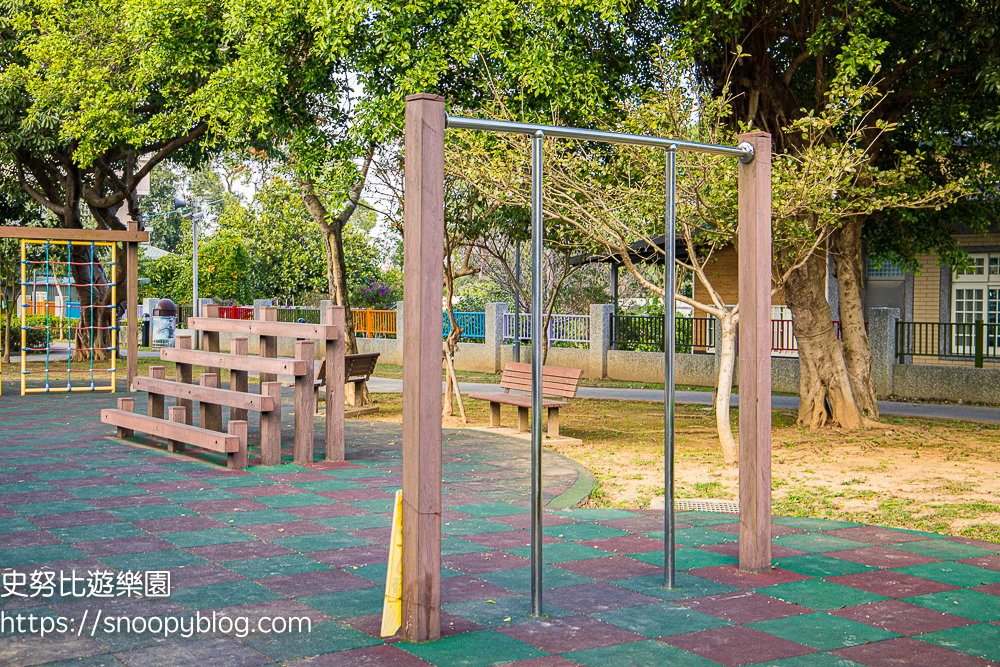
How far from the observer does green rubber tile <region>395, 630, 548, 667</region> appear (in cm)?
425

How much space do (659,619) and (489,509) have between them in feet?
9.46

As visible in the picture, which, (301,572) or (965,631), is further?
(301,572)

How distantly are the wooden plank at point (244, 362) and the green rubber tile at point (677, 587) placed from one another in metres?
4.73

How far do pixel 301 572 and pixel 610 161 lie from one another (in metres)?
8.20

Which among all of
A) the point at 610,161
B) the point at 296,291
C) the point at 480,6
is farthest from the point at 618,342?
the point at 296,291

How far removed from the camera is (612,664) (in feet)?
13.8

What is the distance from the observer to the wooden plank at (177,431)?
8.95m

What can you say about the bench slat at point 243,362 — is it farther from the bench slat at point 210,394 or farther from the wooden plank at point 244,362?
the bench slat at point 210,394

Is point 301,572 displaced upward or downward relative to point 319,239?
downward

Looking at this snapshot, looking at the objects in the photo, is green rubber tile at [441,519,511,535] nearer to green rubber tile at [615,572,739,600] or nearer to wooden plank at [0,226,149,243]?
green rubber tile at [615,572,739,600]

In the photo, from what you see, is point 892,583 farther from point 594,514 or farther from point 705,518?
point 594,514

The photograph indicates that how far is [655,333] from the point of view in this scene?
2266 centimetres

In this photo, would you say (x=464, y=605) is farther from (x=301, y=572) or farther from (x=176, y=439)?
(x=176, y=439)

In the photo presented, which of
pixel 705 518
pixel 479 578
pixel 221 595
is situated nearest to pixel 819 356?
pixel 705 518
